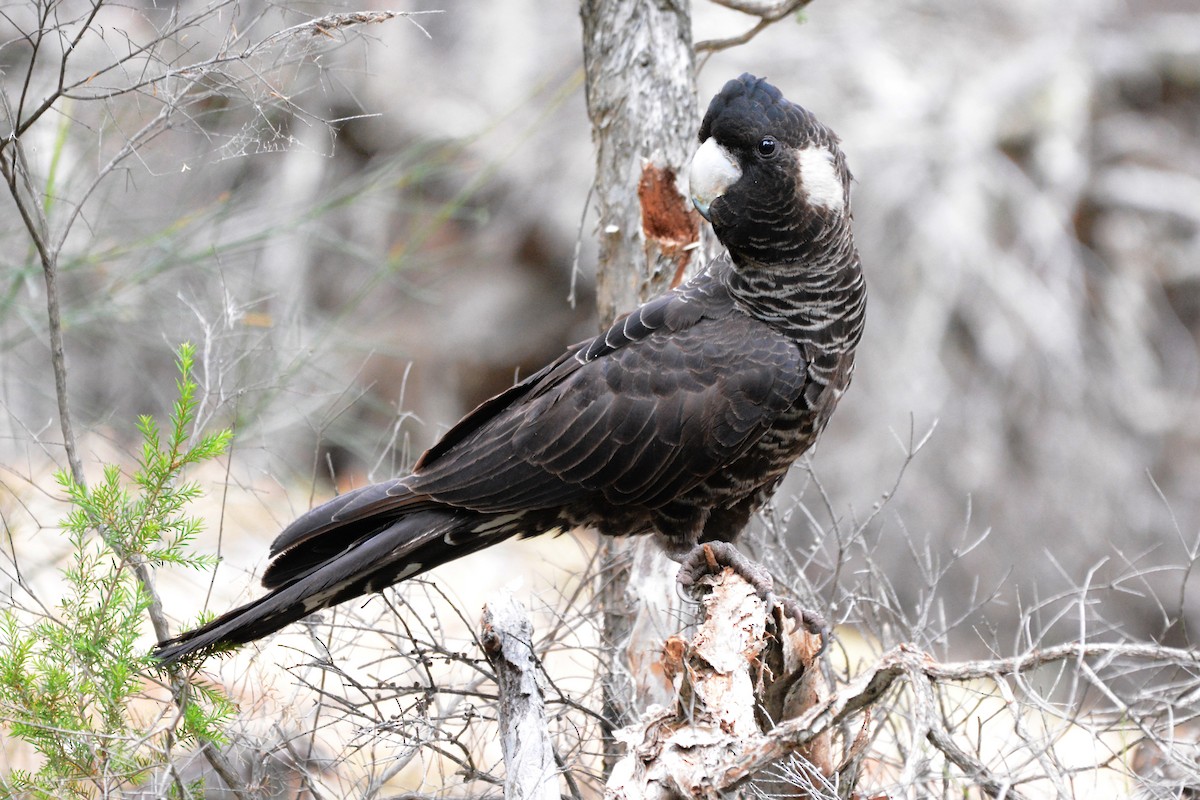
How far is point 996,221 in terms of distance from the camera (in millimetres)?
8594

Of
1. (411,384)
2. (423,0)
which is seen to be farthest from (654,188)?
(423,0)

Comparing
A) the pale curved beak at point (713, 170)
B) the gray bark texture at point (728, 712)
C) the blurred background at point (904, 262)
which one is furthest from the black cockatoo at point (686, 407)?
the blurred background at point (904, 262)

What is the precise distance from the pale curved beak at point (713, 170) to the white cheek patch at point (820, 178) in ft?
0.76

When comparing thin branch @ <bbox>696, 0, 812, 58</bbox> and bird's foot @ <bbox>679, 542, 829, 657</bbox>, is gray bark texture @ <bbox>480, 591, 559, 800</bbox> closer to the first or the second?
bird's foot @ <bbox>679, 542, 829, 657</bbox>

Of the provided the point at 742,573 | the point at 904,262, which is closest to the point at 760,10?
the point at 742,573

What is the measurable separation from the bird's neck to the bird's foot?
0.77m

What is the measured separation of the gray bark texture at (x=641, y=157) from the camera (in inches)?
162

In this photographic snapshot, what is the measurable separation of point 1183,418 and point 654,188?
6.26 meters

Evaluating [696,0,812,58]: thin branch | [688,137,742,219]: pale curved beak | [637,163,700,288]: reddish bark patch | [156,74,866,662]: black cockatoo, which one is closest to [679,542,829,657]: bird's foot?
[156,74,866,662]: black cockatoo

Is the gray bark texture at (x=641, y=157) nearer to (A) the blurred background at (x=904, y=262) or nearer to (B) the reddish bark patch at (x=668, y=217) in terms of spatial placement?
(B) the reddish bark patch at (x=668, y=217)

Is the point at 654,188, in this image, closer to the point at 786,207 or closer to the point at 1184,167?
the point at 786,207

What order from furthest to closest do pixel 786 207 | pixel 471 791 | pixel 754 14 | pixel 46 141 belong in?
1. pixel 46 141
2. pixel 754 14
3. pixel 471 791
4. pixel 786 207

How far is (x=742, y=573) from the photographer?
3.27m

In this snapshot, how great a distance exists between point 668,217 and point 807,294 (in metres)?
0.98
